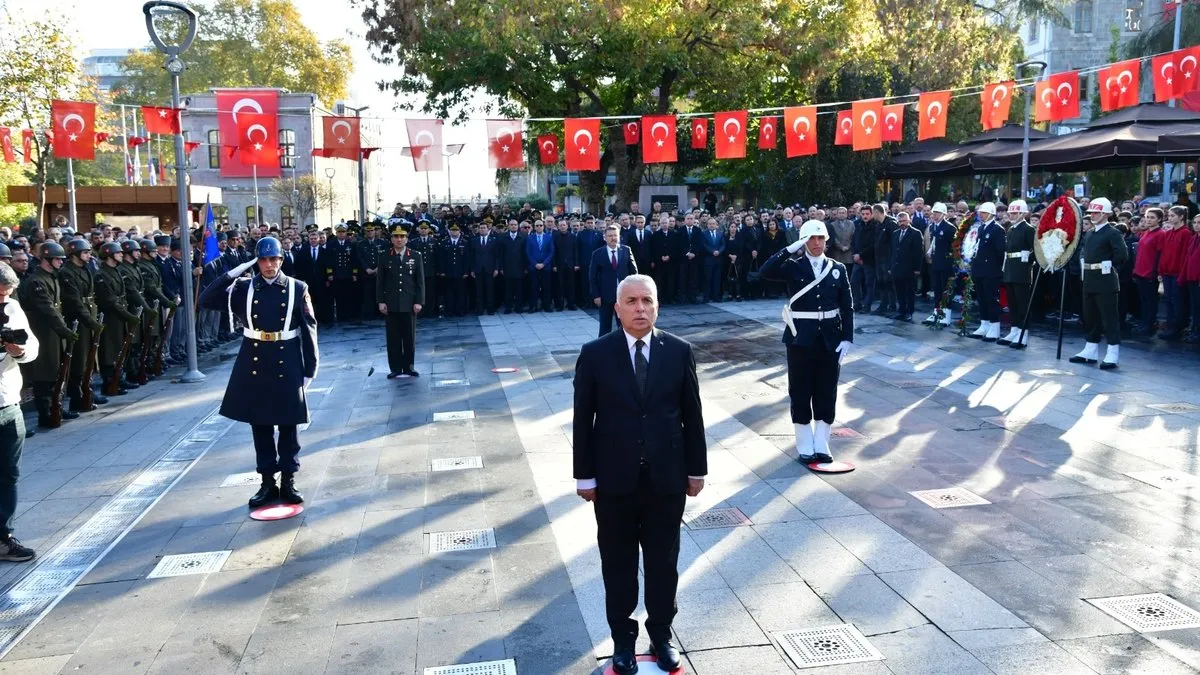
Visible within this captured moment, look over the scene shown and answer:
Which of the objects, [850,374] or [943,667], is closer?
[943,667]

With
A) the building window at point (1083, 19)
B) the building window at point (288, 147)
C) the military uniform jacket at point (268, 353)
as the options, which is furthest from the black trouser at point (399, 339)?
the building window at point (1083, 19)

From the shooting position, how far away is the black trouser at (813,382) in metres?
7.77

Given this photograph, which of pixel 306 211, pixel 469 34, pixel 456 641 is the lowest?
pixel 456 641

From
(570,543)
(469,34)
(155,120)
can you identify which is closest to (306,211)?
(469,34)

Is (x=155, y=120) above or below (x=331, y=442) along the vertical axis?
above

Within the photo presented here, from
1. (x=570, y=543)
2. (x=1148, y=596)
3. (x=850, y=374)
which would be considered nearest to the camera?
(x=1148, y=596)

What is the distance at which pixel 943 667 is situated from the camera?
14.2 feet

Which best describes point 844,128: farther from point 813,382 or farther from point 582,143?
point 813,382

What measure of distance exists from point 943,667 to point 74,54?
2989 centimetres

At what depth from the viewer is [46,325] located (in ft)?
32.6

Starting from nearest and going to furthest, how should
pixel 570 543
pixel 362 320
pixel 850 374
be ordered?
pixel 570 543
pixel 850 374
pixel 362 320

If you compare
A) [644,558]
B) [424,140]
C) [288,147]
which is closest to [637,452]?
[644,558]

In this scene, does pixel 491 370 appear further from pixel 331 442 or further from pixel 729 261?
pixel 729 261

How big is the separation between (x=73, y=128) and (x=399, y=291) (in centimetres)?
813
